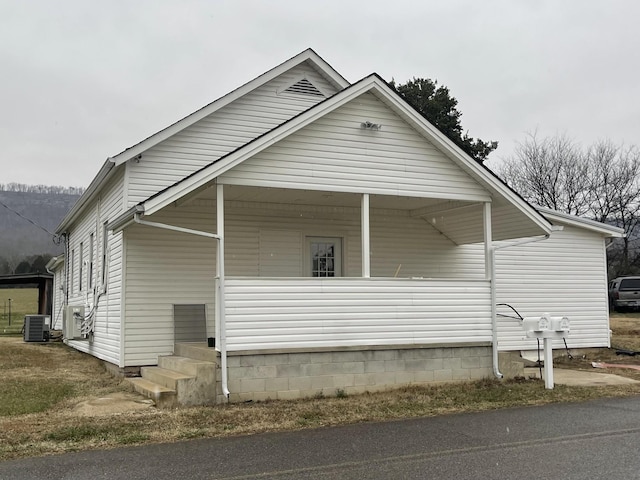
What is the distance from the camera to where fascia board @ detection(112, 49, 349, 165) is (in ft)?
39.5

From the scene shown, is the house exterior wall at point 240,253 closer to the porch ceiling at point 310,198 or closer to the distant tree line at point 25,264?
the porch ceiling at point 310,198

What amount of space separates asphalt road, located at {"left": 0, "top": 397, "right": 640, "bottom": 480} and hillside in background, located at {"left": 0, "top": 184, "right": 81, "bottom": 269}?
96.5ft

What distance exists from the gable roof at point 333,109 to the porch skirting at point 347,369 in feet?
8.43

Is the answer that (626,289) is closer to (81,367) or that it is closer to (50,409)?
(81,367)

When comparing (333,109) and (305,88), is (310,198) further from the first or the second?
(305,88)

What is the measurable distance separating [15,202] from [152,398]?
48.0 meters

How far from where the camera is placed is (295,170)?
426 inches

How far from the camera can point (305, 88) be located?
14.4 meters

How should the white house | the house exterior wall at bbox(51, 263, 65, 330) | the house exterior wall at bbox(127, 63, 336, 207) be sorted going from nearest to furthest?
1. the white house
2. the house exterior wall at bbox(127, 63, 336, 207)
3. the house exterior wall at bbox(51, 263, 65, 330)

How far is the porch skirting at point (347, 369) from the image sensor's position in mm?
9969

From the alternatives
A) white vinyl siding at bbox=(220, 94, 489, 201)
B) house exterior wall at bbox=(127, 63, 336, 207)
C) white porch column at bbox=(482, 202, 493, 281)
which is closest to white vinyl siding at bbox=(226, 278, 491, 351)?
white porch column at bbox=(482, 202, 493, 281)

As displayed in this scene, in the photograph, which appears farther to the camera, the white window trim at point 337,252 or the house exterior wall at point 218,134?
the white window trim at point 337,252

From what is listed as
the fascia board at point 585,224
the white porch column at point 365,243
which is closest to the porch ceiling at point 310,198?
the white porch column at point 365,243

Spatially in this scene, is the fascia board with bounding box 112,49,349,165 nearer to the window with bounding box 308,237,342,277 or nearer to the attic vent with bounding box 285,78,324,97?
the attic vent with bounding box 285,78,324,97
